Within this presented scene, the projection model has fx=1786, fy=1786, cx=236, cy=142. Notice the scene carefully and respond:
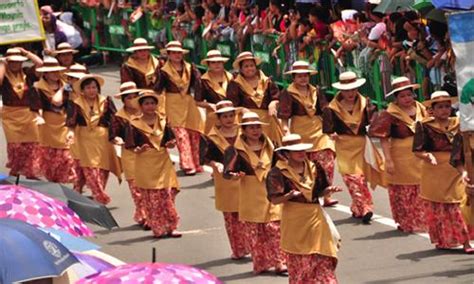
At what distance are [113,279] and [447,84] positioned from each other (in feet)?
37.1

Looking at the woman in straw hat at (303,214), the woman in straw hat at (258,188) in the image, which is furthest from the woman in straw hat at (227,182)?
the woman in straw hat at (303,214)

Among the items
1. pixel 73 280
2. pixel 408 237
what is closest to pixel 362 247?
pixel 408 237

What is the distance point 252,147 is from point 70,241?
5445 mm

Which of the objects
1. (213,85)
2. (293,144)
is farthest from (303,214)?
(213,85)

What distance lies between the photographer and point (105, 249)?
20266mm

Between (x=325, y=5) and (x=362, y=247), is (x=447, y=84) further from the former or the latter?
(x=325, y=5)

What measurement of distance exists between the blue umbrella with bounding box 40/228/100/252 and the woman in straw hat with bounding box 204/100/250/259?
5.83 m

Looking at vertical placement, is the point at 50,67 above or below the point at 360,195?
above

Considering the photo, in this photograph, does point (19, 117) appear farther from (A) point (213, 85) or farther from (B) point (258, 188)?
(B) point (258, 188)

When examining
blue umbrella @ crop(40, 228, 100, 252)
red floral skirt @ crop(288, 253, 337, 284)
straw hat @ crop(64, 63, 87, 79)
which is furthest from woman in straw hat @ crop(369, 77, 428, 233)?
blue umbrella @ crop(40, 228, 100, 252)

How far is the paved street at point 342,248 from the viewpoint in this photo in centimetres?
1808

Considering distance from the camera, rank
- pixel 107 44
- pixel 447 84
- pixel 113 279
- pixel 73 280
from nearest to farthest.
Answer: pixel 113 279 → pixel 73 280 → pixel 447 84 → pixel 107 44

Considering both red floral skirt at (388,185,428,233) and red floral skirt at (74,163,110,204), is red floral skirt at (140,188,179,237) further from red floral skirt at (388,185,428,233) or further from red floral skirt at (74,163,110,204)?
red floral skirt at (388,185,428,233)

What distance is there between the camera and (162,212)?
2066 cm
